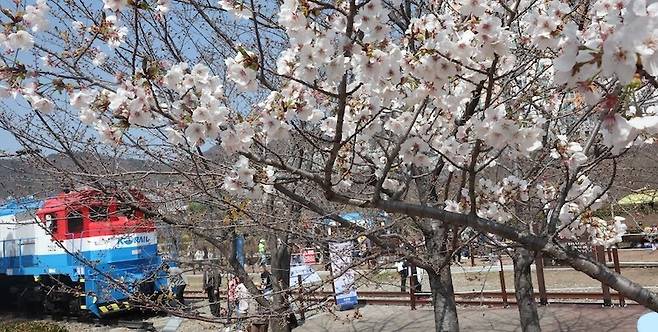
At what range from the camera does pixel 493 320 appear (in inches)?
431

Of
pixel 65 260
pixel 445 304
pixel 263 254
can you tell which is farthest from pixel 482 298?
pixel 65 260

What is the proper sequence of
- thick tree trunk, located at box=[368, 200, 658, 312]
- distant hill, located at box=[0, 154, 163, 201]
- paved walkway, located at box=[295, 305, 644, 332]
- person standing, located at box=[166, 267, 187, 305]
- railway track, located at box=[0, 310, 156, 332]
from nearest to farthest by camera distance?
thick tree trunk, located at box=[368, 200, 658, 312] → distant hill, located at box=[0, 154, 163, 201] → person standing, located at box=[166, 267, 187, 305] → paved walkway, located at box=[295, 305, 644, 332] → railway track, located at box=[0, 310, 156, 332]

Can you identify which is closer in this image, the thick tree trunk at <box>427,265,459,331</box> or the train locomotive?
the thick tree trunk at <box>427,265,459,331</box>

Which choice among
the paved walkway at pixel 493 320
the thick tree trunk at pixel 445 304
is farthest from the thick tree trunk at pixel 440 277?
the paved walkway at pixel 493 320

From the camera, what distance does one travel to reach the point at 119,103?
259 centimetres

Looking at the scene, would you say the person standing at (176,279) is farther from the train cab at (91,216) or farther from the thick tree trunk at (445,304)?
the thick tree trunk at (445,304)

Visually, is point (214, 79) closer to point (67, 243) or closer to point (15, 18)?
point (15, 18)

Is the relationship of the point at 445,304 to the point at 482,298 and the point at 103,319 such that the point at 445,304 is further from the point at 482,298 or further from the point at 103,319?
the point at 103,319

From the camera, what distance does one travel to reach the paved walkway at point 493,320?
32.3 ft

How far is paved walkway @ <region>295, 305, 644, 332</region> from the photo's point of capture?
9836 millimetres

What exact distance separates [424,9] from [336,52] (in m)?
2.82

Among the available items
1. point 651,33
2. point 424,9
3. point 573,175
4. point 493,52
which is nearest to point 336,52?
point 493,52

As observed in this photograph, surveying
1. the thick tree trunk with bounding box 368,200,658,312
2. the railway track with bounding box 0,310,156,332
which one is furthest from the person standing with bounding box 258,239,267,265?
the thick tree trunk with bounding box 368,200,658,312

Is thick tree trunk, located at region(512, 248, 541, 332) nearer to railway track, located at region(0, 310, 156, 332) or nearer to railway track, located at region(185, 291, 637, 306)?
railway track, located at region(185, 291, 637, 306)
